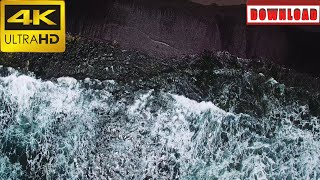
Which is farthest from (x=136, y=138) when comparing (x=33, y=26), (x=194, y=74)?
(x=33, y=26)

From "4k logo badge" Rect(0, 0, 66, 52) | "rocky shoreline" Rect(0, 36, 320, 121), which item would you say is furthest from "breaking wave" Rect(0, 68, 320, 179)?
"4k logo badge" Rect(0, 0, 66, 52)

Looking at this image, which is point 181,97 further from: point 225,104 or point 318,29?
point 318,29

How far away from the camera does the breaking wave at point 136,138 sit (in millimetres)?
1527

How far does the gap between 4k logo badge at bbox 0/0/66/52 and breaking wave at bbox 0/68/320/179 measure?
0.45 ft

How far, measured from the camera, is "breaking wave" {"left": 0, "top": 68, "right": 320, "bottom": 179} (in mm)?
1527

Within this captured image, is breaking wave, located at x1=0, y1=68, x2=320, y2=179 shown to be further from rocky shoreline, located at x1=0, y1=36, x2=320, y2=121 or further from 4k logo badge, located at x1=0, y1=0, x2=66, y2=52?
4k logo badge, located at x1=0, y1=0, x2=66, y2=52

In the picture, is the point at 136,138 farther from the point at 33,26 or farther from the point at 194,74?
the point at 33,26

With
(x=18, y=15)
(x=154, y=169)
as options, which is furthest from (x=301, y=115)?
(x=18, y=15)

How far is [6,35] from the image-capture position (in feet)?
5.18

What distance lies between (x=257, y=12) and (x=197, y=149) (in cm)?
51

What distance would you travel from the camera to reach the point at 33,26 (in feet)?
5.15

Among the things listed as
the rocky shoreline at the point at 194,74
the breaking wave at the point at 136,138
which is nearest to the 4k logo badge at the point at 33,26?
the rocky shoreline at the point at 194,74

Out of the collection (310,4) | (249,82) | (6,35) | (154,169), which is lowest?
(154,169)

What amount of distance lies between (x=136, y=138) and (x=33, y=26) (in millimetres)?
534
